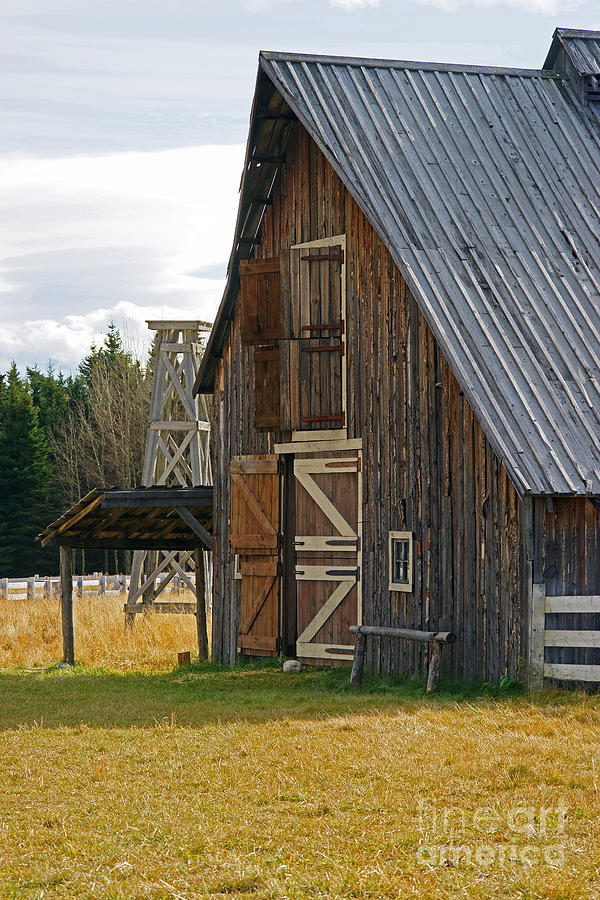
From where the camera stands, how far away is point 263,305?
16.2m

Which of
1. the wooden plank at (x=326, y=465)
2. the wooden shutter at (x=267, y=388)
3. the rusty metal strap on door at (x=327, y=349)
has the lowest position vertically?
the wooden plank at (x=326, y=465)

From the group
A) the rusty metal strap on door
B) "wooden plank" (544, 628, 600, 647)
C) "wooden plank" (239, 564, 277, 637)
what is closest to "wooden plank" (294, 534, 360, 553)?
"wooden plank" (239, 564, 277, 637)

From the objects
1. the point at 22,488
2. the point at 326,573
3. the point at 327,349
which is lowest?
the point at 326,573

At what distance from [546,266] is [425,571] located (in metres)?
4.08

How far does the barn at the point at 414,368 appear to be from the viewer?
12250 millimetres

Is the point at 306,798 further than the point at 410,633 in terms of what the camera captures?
No

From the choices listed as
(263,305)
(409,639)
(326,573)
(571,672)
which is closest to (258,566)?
(326,573)

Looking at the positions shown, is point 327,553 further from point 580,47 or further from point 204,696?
point 580,47

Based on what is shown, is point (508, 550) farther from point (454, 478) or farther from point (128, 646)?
point (128, 646)

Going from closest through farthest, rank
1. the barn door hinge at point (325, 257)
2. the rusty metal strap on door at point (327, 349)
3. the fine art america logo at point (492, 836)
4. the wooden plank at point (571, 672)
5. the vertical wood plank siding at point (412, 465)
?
the fine art america logo at point (492, 836), the wooden plank at point (571, 672), the vertical wood plank siding at point (412, 465), the rusty metal strap on door at point (327, 349), the barn door hinge at point (325, 257)

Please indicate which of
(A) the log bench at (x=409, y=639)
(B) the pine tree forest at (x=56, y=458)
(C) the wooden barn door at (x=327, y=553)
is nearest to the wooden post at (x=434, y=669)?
(A) the log bench at (x=409, y=639)

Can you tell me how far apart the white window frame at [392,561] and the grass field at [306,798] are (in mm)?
1932

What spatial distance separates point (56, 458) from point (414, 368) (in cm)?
4069

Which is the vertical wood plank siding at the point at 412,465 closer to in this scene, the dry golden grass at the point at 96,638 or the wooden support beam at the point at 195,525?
the wooden support beam at the point at 195,525
